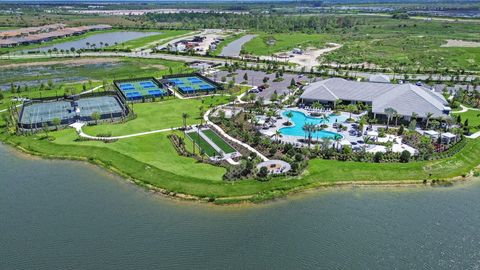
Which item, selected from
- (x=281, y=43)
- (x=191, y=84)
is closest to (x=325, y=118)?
(x=191, y=84)

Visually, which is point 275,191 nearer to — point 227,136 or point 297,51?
point 227,136

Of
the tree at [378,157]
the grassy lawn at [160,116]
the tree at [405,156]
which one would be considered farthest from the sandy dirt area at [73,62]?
the tree at [405,156]

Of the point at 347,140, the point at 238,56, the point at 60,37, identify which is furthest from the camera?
the point at 60,37

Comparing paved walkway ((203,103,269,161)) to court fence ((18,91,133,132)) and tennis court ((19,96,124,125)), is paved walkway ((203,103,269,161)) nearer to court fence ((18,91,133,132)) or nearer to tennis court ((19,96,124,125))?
court fence ((18,91,133,132))

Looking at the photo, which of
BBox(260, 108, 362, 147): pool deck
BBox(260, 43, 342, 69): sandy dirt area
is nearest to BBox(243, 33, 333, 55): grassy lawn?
BBox(260, 43, 342, 69): sandy dirt area

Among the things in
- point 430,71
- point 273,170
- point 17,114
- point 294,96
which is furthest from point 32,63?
point 430,71

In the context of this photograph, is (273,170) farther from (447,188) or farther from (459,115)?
(459,115)
